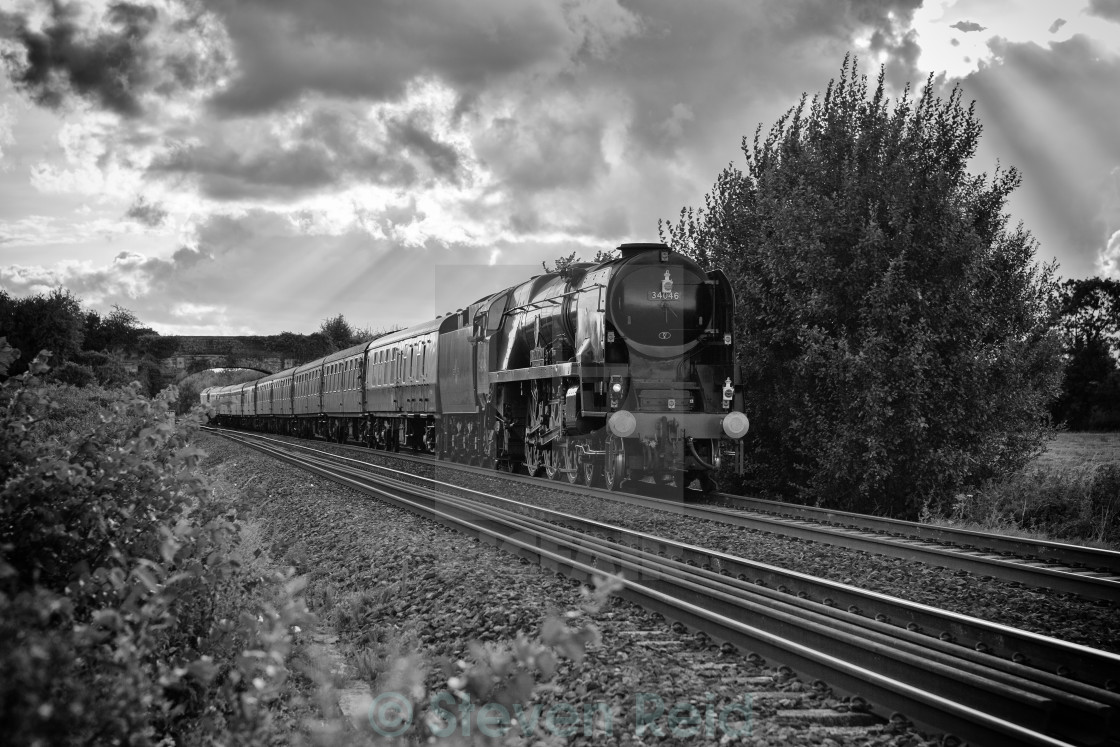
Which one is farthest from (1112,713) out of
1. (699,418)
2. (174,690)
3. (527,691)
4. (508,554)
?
(699,418)

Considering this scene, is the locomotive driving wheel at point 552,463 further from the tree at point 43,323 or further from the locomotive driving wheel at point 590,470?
the tree at point 43,323

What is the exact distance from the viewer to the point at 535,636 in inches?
→ 217

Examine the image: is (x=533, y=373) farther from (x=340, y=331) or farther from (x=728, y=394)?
(x=340, y=331)

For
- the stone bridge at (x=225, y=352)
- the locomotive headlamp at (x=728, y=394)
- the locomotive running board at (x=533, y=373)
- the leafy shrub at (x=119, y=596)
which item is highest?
the stone bridge at (x=225, y=352)

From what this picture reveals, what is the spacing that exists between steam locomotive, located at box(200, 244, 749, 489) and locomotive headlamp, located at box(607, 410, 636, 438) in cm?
2

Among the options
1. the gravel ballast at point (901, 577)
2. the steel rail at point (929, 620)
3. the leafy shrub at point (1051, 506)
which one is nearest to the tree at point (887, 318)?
the leafy shrub at point (1051, 506)

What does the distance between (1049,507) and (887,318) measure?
3415 mm

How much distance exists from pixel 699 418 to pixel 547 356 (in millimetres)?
3185

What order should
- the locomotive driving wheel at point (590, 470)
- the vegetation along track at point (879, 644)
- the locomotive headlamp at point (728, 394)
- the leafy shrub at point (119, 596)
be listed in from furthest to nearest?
the locomotive driving wheel at point (590, 470) < the locomotive headlamp at point (728, 394) < the vegetation along track at point (879, 644) < the leafy shrub at point (119, 596)

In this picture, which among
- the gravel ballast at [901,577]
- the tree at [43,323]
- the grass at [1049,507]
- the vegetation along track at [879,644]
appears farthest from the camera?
the tree at [43,323]

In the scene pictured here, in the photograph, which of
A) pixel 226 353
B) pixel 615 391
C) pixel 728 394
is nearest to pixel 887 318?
pixel 728 394

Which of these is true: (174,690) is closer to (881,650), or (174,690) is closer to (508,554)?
(881,650)

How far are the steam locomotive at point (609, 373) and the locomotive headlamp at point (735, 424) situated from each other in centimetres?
1

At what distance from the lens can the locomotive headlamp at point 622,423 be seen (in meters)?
12.2
